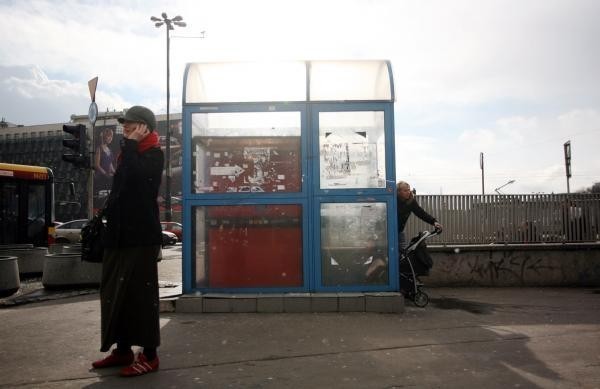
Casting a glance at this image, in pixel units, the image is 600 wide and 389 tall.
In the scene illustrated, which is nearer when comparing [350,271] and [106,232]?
[106,232]

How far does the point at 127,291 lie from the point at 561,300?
6577mm

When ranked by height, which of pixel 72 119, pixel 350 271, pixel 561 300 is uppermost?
pixel 72 119

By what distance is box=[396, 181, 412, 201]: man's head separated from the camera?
741 cm

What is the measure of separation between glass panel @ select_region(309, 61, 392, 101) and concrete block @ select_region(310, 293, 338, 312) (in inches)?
100

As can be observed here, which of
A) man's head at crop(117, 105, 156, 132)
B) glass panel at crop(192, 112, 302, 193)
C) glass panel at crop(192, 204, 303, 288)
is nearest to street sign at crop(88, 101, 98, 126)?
glass panel at crop(192, 112, 302, 193)

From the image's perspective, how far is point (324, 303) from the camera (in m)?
6.18

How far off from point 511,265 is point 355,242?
13.9 ft

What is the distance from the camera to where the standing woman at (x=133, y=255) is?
12.7 feet

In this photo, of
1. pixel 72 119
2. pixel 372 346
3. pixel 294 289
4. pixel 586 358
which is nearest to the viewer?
pixel 586 358

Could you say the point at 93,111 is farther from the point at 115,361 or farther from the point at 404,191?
the point at 115,361

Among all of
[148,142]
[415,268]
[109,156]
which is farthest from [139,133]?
[109,156]

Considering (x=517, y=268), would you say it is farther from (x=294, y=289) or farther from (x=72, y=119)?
(x=72, y=119)

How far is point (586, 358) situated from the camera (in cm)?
428

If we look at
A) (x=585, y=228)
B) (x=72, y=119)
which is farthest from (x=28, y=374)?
(x=72, y=119)
